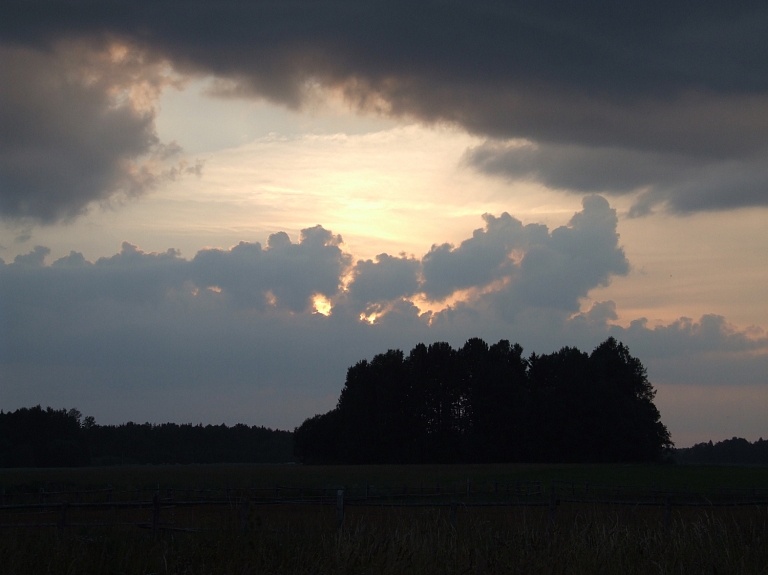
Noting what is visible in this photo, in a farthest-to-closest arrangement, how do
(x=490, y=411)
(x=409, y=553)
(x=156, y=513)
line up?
1. (x=490, y=411)
2. (x=156, y=513)
3. (x=409, y=553)

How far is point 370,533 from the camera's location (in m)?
10.5

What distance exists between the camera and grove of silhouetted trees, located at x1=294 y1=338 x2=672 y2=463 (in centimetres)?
10162

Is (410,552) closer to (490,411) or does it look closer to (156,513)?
(156,513)

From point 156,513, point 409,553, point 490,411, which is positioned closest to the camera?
point 409,553

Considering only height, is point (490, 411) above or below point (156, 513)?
→ above

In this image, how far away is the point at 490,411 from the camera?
106 meters

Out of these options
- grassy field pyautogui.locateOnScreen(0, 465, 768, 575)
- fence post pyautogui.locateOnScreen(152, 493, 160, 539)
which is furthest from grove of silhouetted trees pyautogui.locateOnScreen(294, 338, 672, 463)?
grassy field pyautogui.locateOnScreen(0, 465, 768, 575)

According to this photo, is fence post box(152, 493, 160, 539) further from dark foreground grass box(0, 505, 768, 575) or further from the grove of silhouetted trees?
the grove of silhouetted trees

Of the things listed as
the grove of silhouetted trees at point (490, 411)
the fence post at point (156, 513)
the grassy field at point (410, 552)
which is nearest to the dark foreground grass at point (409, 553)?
the grassy field at point (410, 552)

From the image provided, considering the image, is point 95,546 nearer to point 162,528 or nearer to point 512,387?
point 162,528

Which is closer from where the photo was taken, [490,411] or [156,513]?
[156,513]

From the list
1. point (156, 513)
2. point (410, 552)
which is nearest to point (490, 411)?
point (156, 513)

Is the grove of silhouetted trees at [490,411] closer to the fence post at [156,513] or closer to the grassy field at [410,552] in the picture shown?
the fence post at [156,513]

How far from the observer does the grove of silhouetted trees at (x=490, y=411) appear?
102 meters
